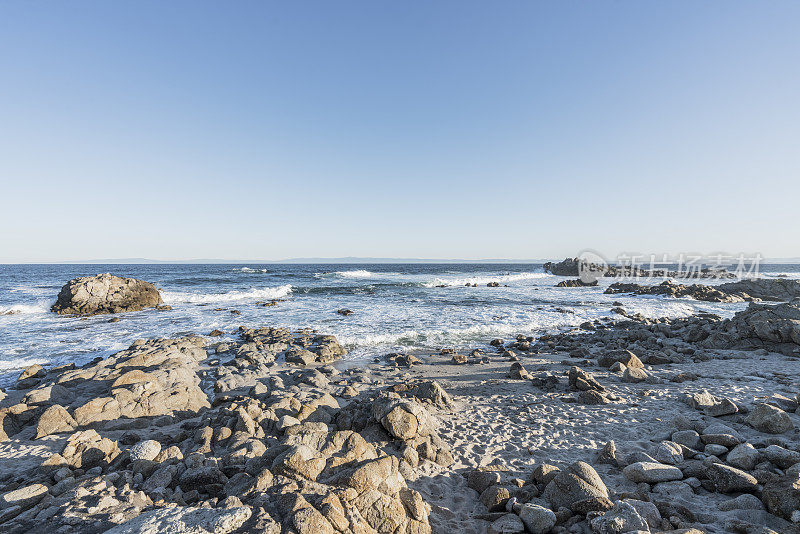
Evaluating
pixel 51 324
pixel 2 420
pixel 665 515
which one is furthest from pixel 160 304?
pixel 665 515

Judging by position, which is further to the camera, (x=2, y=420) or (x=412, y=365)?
(x=412, y=365)

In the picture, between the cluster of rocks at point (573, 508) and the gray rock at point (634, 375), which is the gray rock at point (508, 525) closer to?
the cluster of rocks at point (573, 508)

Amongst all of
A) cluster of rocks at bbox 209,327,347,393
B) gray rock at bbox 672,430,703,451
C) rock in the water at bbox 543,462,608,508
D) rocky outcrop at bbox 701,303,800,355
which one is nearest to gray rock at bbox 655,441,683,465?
gray rock at bbox 672,430,703,451

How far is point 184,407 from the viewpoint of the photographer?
722 centimetres

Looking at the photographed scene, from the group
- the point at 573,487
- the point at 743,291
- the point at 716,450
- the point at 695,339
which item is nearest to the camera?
the point at 573,487

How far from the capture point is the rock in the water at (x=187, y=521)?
2.58m

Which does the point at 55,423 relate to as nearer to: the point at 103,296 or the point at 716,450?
the point at 716,450

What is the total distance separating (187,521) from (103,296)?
28.5 meters

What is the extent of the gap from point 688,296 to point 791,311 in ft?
67.7

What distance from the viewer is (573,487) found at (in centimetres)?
401

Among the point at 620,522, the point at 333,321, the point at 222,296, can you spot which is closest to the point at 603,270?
the point at 333,321

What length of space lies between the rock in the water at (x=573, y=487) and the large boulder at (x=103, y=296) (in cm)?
2873

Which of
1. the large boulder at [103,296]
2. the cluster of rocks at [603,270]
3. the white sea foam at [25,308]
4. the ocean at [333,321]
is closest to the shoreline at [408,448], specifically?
the ocean at [333,321]

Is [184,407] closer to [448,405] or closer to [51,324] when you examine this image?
[448,405]
